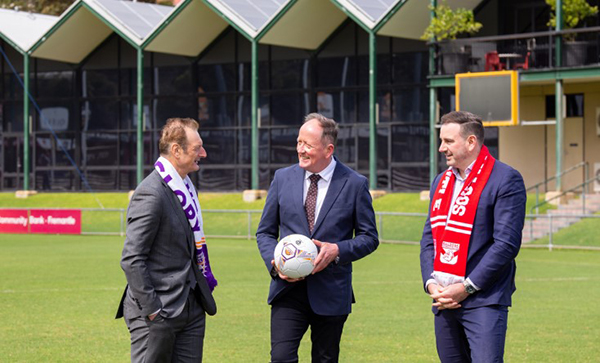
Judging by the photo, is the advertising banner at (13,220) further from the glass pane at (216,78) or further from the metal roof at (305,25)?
the glass pane at (216,78)

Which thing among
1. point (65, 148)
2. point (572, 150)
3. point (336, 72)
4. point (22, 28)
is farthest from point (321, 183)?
point (22, 28)

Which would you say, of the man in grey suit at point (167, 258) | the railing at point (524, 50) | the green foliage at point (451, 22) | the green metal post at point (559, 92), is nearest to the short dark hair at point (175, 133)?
the man in grey suit at point (167, 258)

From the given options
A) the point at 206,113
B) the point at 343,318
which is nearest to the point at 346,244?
the point at 343,318

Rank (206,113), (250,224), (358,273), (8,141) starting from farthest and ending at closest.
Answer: (8,141)
(206,113)
(250,224)
(358,273)

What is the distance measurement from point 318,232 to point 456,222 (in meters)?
1.17

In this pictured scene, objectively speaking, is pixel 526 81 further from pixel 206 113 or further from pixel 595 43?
pixel 206 113

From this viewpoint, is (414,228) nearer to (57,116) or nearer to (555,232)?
(555,232)

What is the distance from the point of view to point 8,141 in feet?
171

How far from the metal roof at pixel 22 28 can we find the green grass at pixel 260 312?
23521mm

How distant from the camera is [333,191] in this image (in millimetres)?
8008

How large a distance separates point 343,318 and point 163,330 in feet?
4.78

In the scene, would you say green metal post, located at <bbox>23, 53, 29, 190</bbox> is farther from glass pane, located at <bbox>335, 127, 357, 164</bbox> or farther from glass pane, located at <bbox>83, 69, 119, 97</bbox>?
glass pane, located at <bbox>335, 127, 357, 164</bbox>

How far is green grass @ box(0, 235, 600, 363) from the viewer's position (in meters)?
12.4

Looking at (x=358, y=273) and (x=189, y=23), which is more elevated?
(x=189, y=23)
